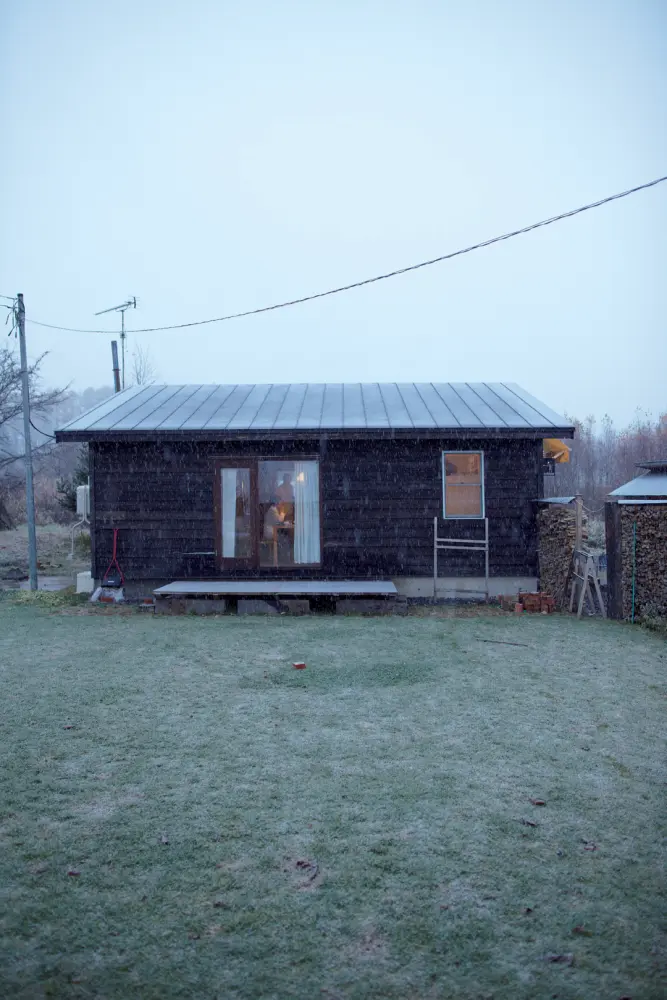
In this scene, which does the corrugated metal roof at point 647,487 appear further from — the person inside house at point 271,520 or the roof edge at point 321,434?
the person inside house at point 271,520

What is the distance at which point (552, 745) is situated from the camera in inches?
195

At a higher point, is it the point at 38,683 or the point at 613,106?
the point at 613,106

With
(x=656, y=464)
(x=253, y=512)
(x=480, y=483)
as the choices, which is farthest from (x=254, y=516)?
(x=656, y=464)

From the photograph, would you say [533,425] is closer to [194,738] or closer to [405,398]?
[405,398]

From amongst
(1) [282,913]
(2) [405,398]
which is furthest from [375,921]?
(2) [405,398]

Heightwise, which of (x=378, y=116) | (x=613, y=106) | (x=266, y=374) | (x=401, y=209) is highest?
(x=378, y=116)

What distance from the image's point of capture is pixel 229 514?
1195 centimetres

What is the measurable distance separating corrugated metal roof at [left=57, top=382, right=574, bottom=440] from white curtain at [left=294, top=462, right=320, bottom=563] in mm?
943

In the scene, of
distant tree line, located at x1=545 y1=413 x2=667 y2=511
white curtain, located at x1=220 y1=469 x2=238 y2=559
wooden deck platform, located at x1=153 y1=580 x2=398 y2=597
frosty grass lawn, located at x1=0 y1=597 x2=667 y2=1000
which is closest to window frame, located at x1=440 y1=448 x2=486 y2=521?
wooden deck platform, located at x1=153 y1=580 x2=398 y2=597

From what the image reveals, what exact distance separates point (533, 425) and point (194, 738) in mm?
7784

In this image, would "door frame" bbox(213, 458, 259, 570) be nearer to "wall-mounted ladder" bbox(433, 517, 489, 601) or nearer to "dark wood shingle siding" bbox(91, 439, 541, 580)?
"dark wood shingle siding" bbox(91, 439, 541, 580)

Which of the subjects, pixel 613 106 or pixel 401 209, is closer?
pixel 613 106

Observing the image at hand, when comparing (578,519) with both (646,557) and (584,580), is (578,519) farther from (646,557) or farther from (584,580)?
(646,557)

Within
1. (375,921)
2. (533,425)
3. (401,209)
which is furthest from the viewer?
(401,209)
